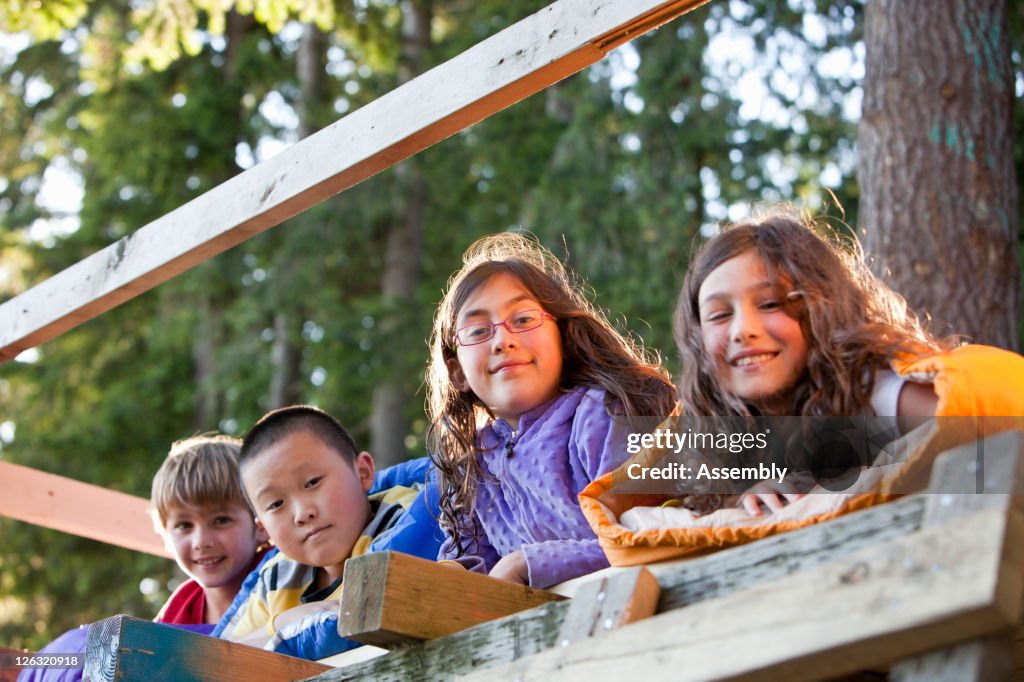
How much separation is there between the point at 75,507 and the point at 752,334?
10.6ft

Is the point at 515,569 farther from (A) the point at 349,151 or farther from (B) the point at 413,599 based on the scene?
(A) the point at 349,151

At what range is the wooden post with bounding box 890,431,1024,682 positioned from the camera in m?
1.72

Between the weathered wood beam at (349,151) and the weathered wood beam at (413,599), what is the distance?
1148 millimetres

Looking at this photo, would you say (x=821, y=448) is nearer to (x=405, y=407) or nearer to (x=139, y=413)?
(x=405, y=407)

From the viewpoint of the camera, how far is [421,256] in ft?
43.9

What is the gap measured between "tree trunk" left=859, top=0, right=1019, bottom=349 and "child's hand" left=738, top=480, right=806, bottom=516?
2.22m

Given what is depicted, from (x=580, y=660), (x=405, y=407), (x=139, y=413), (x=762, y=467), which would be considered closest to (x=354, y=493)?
(x=762, y=467)

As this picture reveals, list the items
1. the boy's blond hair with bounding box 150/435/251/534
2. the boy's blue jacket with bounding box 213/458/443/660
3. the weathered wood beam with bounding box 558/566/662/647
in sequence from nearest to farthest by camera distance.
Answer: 1. the weathered wood beam with bounding box 558/566/662/647
2. the boy's blue jacket with bounding box 213/458/443/660
3. the boy's blond hair with bounding box 150/435/251/534

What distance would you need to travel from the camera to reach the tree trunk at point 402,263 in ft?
39.6

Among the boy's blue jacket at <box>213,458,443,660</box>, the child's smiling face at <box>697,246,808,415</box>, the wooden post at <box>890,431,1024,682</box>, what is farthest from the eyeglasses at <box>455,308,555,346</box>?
the wooden post at <box>890,431,1024,682</box>

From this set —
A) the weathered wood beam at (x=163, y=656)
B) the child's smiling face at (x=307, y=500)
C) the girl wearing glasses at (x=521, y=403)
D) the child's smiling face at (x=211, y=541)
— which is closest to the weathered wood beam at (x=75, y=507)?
the child's smiling face at (x=211, y=541)

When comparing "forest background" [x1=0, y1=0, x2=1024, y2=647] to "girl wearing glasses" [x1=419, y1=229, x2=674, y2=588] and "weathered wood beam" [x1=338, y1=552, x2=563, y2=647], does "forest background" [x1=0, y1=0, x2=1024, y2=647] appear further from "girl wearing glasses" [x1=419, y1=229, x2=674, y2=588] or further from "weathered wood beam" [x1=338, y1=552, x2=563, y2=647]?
"weathered wood beam" [x1=338, y1=552, x2=563, y2=647]

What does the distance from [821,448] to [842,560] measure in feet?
2.21

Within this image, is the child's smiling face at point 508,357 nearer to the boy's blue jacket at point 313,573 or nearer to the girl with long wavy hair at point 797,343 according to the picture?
the boy's blue jacket at point 313,573
